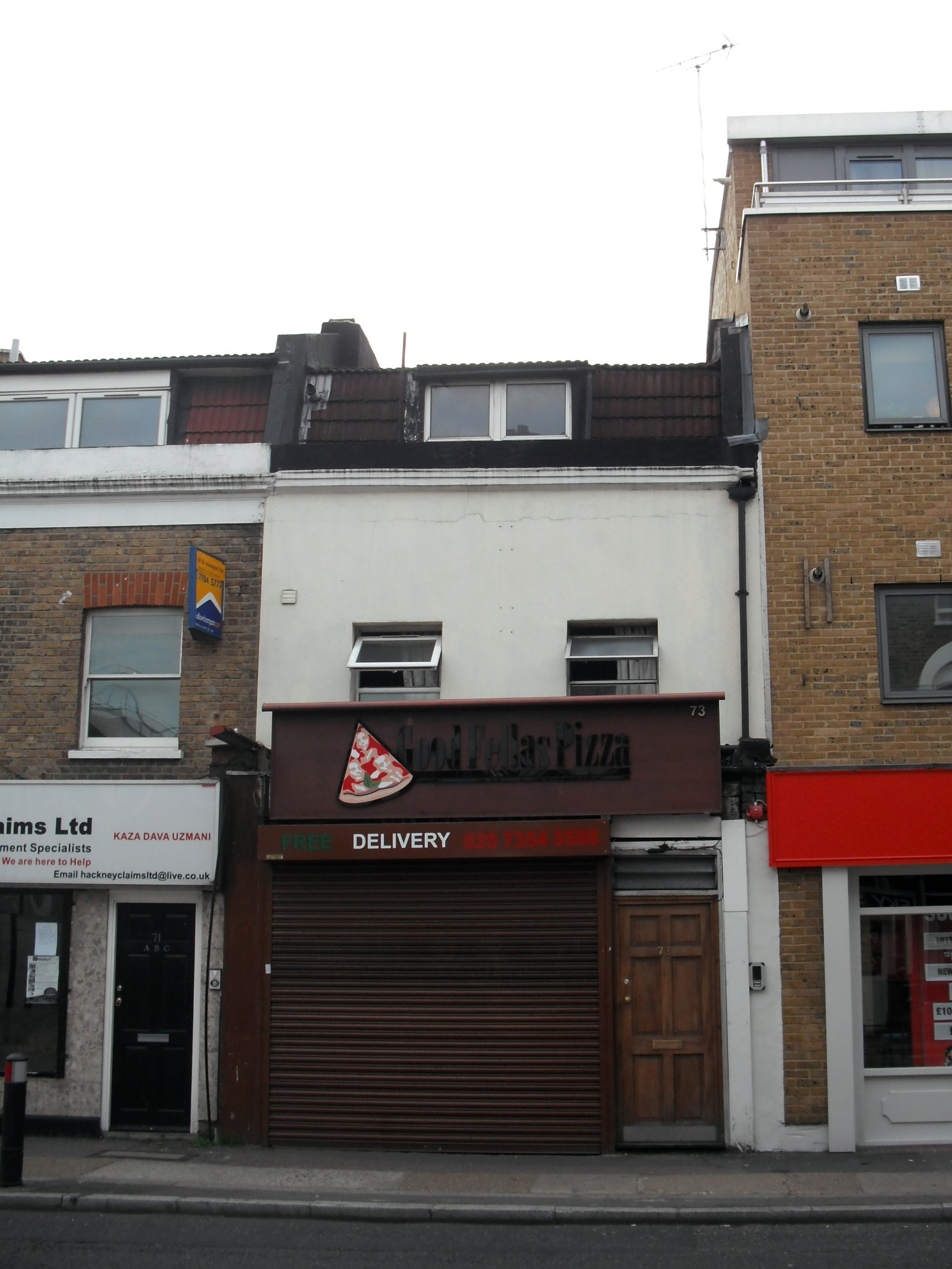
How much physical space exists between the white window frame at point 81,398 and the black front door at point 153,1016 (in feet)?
17.3

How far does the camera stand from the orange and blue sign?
1146cm

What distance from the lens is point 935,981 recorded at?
→ 11.0m

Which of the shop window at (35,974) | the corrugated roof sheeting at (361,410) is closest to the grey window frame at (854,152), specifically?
the corrugated roof sheeting at (361,410)

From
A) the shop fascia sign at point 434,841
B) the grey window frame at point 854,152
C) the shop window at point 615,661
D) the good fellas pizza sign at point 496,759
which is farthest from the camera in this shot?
the grey window frame at point 854,152

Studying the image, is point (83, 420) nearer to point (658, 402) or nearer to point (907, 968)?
point (658, 402)

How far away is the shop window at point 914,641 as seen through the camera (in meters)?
11.3

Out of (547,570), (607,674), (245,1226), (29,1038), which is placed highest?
(547,570)

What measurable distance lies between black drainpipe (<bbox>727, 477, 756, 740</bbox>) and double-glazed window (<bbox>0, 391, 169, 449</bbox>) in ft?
21.2

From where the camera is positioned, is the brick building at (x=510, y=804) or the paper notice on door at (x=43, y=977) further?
the paper notice on door at (x=43, y=977)

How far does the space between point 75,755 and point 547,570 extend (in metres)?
5.35

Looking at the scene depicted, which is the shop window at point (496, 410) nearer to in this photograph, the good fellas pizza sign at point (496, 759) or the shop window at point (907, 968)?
the good fellas pizza sign at point (496, 759)

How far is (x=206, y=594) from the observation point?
38.3 feet

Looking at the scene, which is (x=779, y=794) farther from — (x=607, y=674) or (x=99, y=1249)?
(x=99, y=1249)

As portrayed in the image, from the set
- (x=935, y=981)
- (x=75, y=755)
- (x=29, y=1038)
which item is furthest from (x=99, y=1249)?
(x=935, y=981)
